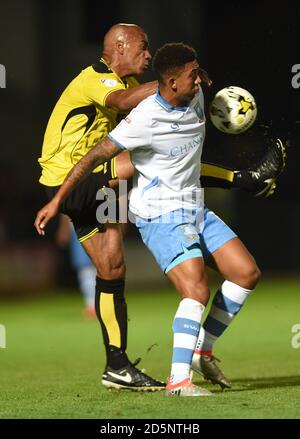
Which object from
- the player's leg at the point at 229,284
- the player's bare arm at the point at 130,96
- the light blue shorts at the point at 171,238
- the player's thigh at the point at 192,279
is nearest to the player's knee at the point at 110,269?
the light blue shorts at the point at 171,238

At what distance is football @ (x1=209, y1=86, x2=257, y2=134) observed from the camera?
7.47 m

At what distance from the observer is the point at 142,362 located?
9.69m

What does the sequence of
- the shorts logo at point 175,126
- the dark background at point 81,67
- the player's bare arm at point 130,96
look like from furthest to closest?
1. the dark background at point 81,67
2. the player's bare arm at point 130,96
3. the shorts logo at point 175,126

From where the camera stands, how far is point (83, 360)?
9953 millimetres

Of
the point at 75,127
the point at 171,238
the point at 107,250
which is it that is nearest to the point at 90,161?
the point at 171,238

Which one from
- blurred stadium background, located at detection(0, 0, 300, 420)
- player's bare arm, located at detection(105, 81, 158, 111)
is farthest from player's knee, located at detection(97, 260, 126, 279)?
blurred stadium background, located at detection(0, 0, 300, 420)

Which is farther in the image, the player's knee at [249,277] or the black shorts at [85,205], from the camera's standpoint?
the black shorts at [85,205]

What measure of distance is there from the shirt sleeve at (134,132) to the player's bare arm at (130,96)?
29 cm

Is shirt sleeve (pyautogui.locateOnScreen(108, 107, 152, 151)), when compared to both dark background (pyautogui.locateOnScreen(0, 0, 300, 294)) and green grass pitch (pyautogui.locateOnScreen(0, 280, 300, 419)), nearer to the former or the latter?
green grass pitch (pyautogui.locateOnScreen(0, 280, 300, 419))

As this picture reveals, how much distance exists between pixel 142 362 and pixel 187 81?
3549mm

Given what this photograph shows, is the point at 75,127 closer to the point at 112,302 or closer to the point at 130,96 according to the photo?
the point at 130,96

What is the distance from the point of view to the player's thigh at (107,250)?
764 cm

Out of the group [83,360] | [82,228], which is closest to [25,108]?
[83,360]

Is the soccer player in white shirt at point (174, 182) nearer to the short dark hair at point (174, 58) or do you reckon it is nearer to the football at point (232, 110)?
the short dark hair at point (174, 58)
